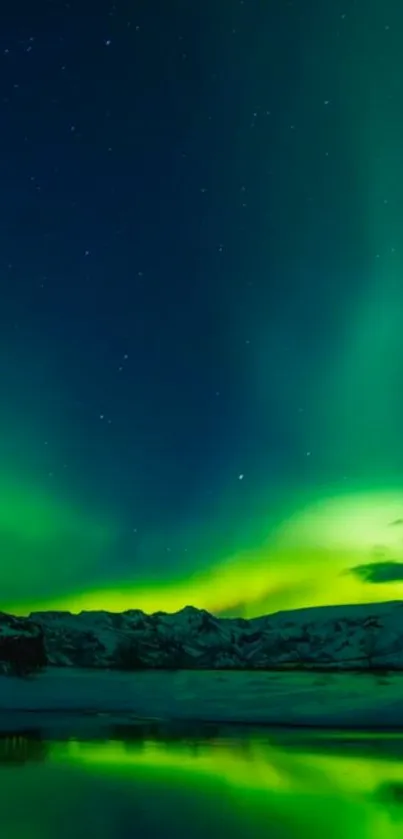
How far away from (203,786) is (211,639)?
107 cm

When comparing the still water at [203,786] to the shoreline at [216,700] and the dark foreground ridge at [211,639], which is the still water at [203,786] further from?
the dark foreground ridge at [211,639]

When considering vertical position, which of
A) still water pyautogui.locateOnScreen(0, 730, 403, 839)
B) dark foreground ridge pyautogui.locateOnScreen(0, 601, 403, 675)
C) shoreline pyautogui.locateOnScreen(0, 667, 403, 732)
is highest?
dark foreground ridge pyautogui.locateOnScreen(0, 601, 403, 675)

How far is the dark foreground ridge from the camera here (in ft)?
21.2

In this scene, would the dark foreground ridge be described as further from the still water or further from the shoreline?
the still water

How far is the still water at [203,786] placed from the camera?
4891mm

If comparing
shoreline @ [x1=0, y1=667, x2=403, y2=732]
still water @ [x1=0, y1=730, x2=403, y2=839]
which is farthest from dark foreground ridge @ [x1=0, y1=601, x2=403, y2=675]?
still water @ [x1=0, y1=730, x2=403, y2=839]

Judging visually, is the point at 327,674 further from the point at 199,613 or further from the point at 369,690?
the point at 199,613

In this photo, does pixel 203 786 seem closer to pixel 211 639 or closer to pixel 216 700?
pixel 216 700

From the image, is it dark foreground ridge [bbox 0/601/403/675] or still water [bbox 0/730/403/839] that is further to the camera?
dark foreground ridge [bbox 0/601/403/675]

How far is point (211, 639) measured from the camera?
21.2ft

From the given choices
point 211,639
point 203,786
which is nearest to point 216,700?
point 211,639

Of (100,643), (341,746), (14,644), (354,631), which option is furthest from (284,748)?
(14,644)

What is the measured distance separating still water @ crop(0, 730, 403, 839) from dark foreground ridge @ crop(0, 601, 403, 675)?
0.39 meters

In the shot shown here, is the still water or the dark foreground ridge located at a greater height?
the dark foreground ridge
